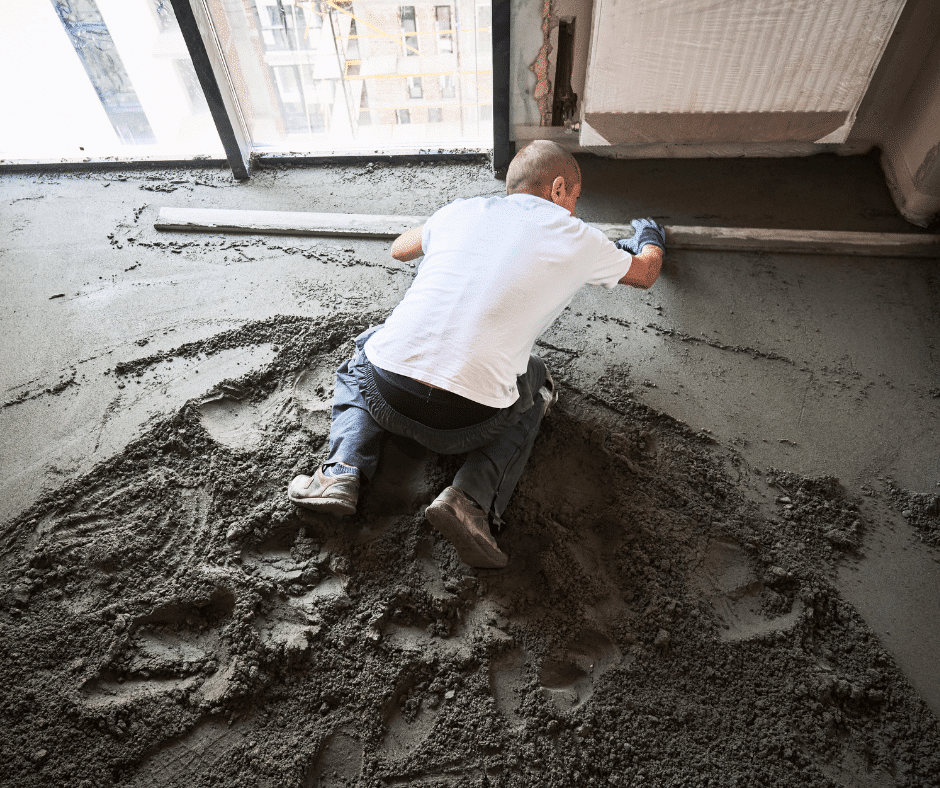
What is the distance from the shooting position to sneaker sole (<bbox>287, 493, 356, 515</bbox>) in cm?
163

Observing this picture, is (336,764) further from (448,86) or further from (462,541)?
(448,86)

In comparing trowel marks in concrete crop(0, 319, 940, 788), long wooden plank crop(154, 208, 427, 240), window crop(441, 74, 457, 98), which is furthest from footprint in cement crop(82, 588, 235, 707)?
window crop(441, 74, 457, 98)

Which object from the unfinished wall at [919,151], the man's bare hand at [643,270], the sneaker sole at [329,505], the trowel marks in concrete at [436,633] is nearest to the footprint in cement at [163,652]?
the trowel marks in concrete at [436,633]

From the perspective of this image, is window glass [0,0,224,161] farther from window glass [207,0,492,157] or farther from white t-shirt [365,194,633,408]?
white t-shirt [365,194,633,408]

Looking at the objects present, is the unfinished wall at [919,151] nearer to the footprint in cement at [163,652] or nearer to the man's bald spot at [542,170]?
the man's bald spot at [542,170]

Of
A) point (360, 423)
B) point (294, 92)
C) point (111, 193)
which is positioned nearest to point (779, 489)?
point (360, 423)

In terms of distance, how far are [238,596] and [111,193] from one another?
8.74 ft

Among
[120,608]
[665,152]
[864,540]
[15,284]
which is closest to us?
[120,608]

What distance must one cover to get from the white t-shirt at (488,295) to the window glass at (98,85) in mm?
2485

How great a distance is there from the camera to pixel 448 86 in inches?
128

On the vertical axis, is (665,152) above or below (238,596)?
above

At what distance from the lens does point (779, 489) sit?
178cm

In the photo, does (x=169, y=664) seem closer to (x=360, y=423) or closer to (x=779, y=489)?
(x=360, y=423)

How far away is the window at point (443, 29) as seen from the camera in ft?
9.77
